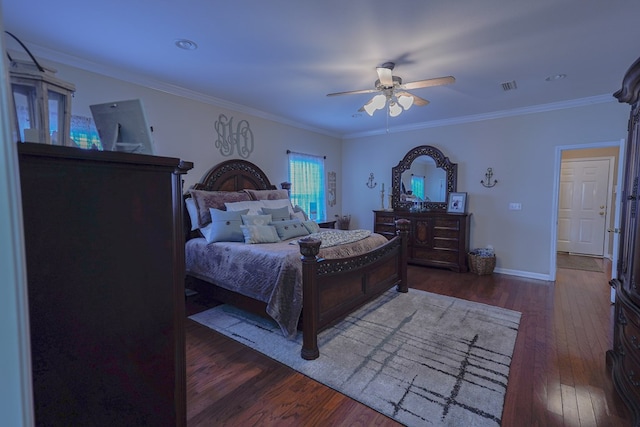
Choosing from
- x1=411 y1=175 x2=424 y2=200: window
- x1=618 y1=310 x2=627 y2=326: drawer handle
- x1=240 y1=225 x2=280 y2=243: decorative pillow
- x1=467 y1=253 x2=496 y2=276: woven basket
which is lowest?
x1=467 y1=253 x2=496 y2=276: woven basket

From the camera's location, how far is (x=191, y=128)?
12.5 feet

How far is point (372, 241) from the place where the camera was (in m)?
3.48

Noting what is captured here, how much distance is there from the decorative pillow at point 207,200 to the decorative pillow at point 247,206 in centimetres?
14

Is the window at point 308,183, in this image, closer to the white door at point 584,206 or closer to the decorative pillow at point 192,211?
the decorative pillow at point 192,211

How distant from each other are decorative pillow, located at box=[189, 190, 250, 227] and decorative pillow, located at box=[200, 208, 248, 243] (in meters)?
0.12

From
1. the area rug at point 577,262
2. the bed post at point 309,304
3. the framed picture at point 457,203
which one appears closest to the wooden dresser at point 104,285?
the bed post at point 309,304

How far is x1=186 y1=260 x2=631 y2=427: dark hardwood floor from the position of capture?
1.72m

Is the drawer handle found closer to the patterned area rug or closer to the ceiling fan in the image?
the patterned area rug

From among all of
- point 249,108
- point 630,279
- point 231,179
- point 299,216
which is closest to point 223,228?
point 231,179

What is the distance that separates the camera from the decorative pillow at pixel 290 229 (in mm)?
3545

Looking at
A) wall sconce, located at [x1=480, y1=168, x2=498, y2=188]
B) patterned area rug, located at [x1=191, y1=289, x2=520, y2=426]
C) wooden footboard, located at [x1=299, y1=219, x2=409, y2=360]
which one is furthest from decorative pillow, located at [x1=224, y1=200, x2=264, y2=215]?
wall sconce, located at [x1=480, y1=168, x2=498, y2=188]

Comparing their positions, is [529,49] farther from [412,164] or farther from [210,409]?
[210,409]

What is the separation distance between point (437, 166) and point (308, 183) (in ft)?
7.90

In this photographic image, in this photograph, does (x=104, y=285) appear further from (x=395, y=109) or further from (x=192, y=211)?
(x=192, y=211)
